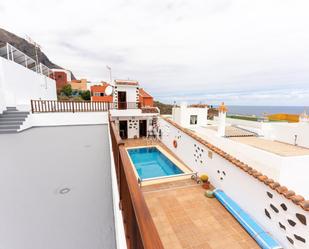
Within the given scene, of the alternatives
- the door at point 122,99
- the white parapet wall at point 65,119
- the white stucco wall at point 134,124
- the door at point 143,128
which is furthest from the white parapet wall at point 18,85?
the door at point 143,128

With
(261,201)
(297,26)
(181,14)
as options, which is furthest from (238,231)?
(297,26)

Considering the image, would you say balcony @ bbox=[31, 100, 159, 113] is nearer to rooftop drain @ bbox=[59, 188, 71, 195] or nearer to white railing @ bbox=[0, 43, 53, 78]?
white railing @ bbox=[0, 43, 53, 78]

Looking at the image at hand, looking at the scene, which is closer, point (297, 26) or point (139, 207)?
point (139, 207)

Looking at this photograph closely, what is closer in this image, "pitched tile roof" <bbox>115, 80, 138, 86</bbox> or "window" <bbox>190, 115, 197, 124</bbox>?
"pitched tile roof" <bbox>115, 80, 138, 86</bbox>

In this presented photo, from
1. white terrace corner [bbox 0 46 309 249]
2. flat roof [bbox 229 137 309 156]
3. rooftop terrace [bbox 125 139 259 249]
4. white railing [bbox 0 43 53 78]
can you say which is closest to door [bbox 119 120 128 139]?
white terrace corner [bbox 0 46 309 249]

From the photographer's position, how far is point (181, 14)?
740 cm

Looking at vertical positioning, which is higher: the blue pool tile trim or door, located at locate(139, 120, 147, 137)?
door, located at locate(139, 120, 147, 137)

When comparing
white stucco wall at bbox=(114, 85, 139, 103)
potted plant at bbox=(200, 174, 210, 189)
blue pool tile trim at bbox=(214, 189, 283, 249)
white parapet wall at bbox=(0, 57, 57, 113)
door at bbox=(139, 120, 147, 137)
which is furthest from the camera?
door at bbox=(139, 120, 147, 137)

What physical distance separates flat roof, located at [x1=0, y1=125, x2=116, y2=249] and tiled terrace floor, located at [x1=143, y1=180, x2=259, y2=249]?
2.62 m

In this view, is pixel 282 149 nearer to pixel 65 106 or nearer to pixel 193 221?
pixel 193 221

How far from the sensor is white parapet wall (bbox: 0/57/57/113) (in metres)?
8.59

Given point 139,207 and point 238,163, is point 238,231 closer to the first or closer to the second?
point 238,163

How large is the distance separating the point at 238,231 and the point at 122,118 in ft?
40.3

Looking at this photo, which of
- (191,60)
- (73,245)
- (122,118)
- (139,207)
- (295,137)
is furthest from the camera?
(191,60)
